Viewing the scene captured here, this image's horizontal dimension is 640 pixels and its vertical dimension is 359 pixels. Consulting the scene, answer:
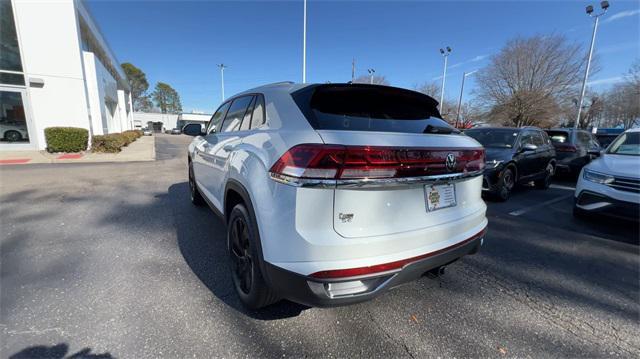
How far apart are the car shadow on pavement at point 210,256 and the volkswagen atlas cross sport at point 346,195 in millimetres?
191

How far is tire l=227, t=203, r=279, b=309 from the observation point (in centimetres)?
194

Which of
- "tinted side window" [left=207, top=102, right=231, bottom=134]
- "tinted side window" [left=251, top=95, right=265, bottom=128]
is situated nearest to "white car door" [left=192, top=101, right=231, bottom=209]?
"tinted side window" [left=207, top=102, right=231, bottom=134]

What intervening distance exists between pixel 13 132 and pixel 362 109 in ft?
54.6

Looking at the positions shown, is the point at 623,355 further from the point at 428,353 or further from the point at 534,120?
the point at 534,120

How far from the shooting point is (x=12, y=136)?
1196cm

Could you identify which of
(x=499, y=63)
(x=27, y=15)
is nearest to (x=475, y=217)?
(x=27, y=15)

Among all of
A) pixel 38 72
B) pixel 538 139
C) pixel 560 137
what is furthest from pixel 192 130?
pixel 38 72

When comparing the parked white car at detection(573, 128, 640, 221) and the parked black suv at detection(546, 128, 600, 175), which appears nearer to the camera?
the parked white car at detection(573, 128, 640, 221)

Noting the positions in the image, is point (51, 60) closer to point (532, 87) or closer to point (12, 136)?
point (12, 136)

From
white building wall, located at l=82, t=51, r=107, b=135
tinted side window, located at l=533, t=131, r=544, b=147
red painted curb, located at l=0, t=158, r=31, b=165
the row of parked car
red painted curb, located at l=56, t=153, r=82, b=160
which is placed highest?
white building wall, located at l=82, t=51, r=107, b=135

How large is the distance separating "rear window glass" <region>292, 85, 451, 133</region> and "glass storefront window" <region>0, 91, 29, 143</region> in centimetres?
1612

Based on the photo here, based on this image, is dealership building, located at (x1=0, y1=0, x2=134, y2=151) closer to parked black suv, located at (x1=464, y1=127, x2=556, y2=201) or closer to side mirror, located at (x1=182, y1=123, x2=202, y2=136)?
side mirror, located at (x1=182, y1=123, x2=202, y2=136)

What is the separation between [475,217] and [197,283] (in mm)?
2447

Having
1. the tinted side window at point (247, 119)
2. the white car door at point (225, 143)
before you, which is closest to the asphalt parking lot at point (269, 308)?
the white car door at point (225, 143)
